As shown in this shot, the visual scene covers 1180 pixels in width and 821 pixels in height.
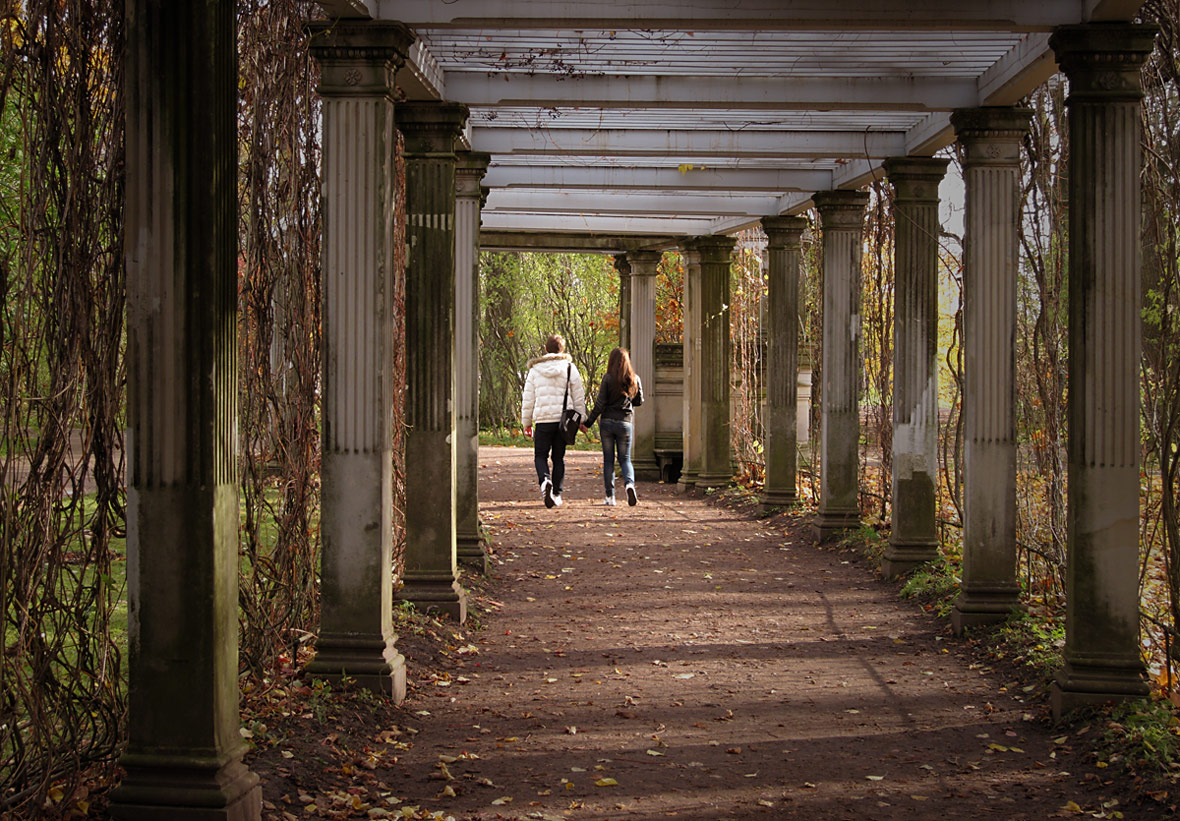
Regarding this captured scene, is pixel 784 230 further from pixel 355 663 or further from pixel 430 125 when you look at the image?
pixel 355 663

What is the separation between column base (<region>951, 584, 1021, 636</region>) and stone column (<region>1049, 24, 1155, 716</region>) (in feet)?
7.00

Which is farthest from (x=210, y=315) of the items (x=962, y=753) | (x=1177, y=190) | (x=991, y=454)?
(x=991, y=454)

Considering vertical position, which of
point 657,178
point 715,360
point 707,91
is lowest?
point 715,360

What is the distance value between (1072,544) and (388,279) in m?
3.99

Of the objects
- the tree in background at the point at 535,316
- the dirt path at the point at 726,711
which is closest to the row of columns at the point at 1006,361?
the dirt path at the point at 726,711

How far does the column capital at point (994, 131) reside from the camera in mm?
8312

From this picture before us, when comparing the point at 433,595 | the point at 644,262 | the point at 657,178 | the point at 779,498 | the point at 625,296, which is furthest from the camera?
the point at 625,296

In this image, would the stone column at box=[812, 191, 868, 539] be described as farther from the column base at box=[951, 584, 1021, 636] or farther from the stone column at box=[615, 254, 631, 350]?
the stone column at box=[615, 254, 631, 350]

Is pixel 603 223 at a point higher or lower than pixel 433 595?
higher

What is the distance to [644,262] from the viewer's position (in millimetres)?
20047

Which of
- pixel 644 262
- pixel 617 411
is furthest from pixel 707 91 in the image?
pixel 644 262

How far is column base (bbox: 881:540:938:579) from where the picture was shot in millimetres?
10641

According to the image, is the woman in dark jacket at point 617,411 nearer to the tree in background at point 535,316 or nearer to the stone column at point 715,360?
the stone column at point 715,360

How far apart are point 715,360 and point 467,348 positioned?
841 centimetres
